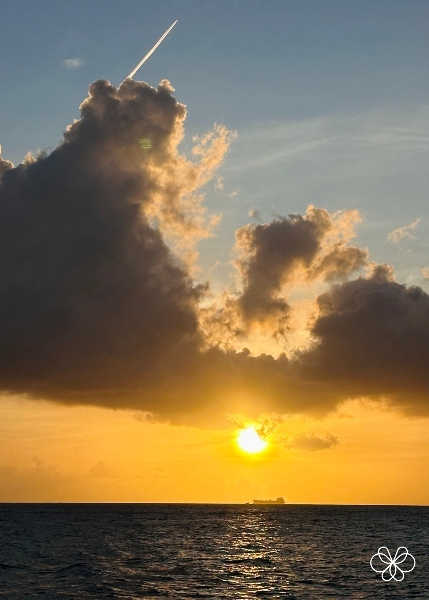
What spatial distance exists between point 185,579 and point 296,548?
61.9 metres

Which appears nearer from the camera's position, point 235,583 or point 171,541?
point 235,583

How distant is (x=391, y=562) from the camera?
121812 mm

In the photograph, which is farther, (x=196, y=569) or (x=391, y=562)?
A: (x=391, y=562)

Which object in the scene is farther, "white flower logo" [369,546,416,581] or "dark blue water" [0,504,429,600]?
"white flower logo" [369,546,416,581]

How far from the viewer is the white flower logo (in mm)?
100562

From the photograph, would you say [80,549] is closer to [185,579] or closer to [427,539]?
[185,579]

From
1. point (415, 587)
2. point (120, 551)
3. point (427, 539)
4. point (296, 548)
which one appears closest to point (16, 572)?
point (120, 551)

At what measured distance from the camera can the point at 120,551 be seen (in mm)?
133000

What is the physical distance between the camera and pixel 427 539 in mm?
181875

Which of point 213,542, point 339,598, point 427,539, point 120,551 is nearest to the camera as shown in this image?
point 339,598

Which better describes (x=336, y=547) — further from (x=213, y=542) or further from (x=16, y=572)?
(x=16, y=572)

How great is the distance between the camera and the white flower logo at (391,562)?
330 ft

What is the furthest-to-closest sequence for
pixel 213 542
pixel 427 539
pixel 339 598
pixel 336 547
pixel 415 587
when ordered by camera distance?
pixel 427 539 < pixel 213 542 < pixel 336 547 < pixel 415 587 < pixel 339 598

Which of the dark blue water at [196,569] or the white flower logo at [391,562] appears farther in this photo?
the white flower logo at [391,562]
